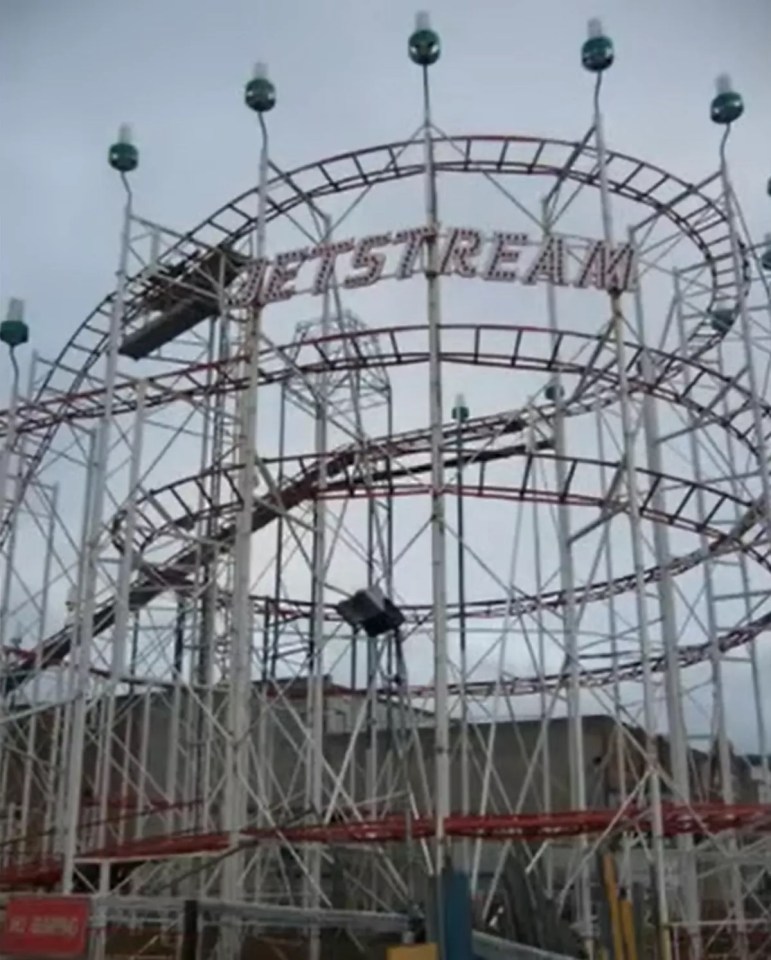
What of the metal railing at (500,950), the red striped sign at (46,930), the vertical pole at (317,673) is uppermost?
the vertical pole at (317,673)

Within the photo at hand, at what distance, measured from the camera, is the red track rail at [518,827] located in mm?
10906

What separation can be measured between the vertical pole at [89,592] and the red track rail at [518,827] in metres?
1.17

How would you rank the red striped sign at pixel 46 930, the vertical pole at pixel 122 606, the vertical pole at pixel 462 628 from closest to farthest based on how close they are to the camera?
the red striped sign at pixel 46 930
the vertical pole at pixel 122 606
the vertical pole at pixel 462 628

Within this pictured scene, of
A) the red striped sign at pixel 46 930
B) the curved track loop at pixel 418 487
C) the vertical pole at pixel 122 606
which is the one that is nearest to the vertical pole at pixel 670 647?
the curved track loop at pixel 418 487

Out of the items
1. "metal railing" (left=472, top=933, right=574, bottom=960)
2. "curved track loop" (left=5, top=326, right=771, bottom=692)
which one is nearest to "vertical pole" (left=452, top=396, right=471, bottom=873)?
"curved track loop" (left=5, top=326, right=771, bottom=692)

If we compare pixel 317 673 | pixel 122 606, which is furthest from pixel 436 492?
pixel 122 606

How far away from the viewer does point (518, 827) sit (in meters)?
10.9

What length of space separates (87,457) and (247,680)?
5.72m

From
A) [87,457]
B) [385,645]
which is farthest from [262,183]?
[385,645]

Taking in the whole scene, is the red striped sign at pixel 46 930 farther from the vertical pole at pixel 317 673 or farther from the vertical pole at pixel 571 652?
the vertical pole at pixel 571 652

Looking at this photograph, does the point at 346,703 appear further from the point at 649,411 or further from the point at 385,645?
the point at 649,411

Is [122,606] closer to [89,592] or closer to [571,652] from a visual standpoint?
[89,592]

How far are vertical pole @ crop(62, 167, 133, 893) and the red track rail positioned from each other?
1.17 meters

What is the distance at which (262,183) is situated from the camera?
15.4m
